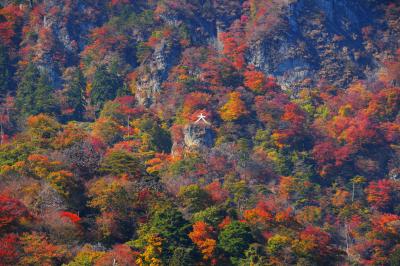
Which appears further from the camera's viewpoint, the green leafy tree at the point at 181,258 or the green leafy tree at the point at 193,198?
the green leafy tree at the point at 193,198

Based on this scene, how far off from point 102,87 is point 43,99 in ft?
24.9

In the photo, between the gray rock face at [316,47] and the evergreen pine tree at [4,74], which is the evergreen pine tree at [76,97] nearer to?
the evergreen pine tree at [4,74]

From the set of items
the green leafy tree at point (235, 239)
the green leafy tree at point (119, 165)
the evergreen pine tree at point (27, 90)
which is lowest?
the evergreen pine tree at point (27, 90)

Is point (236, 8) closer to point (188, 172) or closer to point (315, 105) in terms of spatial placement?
point (315, 105)

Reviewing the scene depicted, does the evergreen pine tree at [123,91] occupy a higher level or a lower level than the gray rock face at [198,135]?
higher

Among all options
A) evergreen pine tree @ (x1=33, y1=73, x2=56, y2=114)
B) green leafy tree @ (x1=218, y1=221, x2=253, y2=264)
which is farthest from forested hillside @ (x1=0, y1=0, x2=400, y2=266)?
evergreen pine tree @ (x1=33, y1=73, x2=56, y2=114)

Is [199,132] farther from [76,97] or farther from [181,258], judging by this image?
[181,258]

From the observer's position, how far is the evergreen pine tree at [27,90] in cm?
11588

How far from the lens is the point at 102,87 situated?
120312 millimetres

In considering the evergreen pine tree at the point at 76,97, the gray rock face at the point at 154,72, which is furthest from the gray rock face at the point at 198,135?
the evergreen pine tree at the point at 76,97

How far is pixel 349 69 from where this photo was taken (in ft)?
445

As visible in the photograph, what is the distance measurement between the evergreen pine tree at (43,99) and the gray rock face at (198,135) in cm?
1633

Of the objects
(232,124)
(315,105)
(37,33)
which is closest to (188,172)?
(232,124)

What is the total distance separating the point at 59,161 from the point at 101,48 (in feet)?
180
